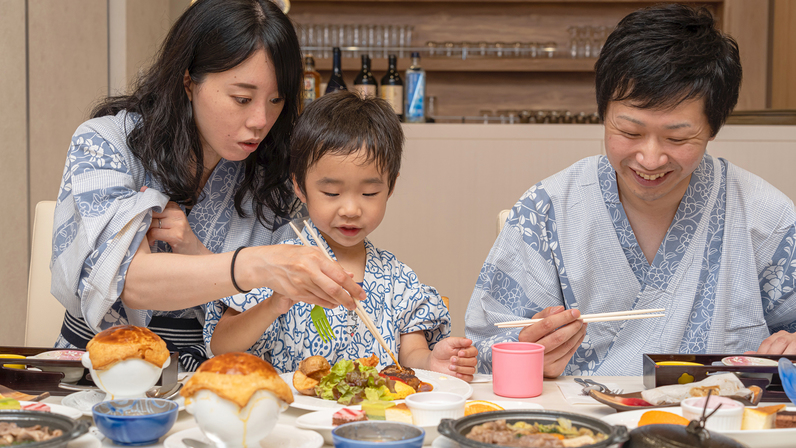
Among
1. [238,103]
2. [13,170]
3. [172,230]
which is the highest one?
[238,103]

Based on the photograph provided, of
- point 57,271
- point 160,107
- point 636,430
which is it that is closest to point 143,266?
point 57,271

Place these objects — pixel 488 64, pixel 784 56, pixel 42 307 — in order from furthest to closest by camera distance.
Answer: pixel 488 64, pixel 784 56, pixel 42 307

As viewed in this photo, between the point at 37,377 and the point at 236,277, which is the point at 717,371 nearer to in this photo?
the point at 236,277

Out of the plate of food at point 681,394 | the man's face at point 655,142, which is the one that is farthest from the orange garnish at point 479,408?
the man's face at point 655,142

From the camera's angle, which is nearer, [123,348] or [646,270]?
[123,348]

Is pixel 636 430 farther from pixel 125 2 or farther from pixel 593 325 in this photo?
pixel 125 2

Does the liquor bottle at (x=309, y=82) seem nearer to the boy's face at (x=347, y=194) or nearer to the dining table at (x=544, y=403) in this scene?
the boy's face at (x=347, y=194)

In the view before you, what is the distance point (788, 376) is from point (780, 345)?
33cm

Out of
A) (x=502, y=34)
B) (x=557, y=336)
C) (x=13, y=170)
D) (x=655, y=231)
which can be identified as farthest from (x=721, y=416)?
(x=502, y=34)

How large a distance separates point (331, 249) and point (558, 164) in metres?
1.79

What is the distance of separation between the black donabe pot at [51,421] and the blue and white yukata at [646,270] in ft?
2.89

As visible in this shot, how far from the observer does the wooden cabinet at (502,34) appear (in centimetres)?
405

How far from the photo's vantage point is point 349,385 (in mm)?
1044

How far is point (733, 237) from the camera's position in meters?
1.48
